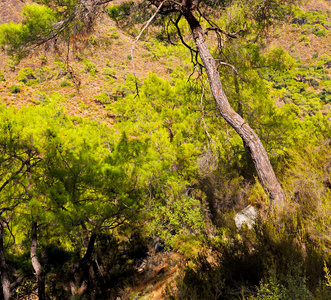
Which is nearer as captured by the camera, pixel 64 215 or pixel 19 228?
pixel 64 215

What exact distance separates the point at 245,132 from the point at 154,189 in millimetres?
3214

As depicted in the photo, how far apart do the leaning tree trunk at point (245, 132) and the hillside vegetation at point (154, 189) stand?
21 centimetres

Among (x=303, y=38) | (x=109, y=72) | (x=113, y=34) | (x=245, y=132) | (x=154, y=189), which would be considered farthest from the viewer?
(x=303, y=38)

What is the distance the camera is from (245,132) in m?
3.15

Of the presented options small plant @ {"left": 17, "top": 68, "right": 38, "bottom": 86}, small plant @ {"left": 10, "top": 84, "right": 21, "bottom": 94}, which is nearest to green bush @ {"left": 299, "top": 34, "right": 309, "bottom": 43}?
small plant @ {"left": 17, "top": 68, "right": 38, "bottom": 86}

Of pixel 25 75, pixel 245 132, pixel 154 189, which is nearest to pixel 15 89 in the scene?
pixel 25 75

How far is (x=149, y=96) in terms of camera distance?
35.6 ft

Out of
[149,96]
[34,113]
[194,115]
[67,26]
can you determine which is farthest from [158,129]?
[67,26]

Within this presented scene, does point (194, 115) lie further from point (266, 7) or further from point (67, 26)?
point (67, 26)

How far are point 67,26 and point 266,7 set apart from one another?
3.62 m

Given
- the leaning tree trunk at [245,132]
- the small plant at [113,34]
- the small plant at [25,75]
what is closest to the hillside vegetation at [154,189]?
the small plant at [113,34]

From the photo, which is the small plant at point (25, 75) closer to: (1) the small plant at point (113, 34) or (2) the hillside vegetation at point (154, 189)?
(2) the hillside vegetation at point (154, 189)

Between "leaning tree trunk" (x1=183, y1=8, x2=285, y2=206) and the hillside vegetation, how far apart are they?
213 millimetres

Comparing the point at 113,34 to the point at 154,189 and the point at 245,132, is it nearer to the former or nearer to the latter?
the point at 245,132
